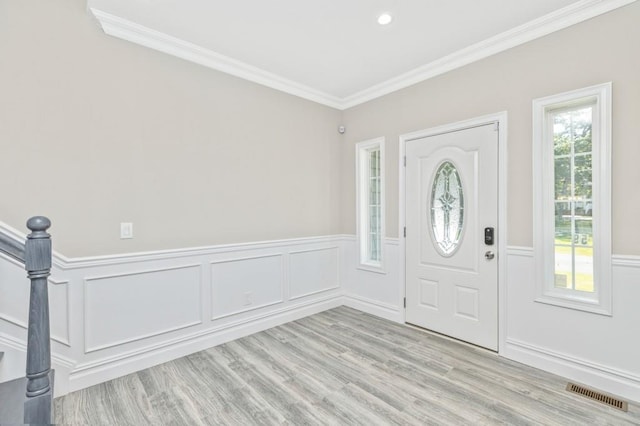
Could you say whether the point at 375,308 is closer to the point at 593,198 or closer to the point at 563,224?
the point at 563,224

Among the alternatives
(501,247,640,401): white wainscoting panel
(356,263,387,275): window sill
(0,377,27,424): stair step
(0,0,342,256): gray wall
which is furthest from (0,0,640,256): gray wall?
(0,377,27,424): stair step

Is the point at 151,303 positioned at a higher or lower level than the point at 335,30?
lower

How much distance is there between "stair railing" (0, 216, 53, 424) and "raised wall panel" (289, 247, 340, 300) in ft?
8.51

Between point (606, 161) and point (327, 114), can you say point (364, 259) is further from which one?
point (606, 161)

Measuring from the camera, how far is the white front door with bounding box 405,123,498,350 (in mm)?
2938

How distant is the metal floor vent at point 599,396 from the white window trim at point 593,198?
0.58 metres

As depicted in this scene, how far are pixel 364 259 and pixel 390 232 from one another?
61cm

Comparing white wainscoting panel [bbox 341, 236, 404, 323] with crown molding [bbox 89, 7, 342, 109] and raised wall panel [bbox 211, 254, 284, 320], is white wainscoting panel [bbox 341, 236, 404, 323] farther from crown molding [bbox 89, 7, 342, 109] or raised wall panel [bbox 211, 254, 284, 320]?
crown molding [bbox 89, 7, 342, 109]

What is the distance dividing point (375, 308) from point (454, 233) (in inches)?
56.3

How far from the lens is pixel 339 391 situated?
2.34 m

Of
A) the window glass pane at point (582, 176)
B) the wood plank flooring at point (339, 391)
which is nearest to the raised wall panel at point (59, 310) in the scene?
the wood plank flooring at point (339, 391)

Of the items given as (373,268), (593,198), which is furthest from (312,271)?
(593,198)

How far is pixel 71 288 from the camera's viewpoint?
7.74ft

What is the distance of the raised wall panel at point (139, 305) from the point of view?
2.46 metres
